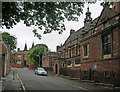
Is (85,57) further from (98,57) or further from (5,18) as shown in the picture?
(5,18)

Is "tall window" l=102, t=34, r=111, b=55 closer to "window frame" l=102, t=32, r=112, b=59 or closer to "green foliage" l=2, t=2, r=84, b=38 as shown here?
"window frame" l=102, t=32, r=112, b=59

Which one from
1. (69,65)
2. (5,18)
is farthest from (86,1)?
(69,65)

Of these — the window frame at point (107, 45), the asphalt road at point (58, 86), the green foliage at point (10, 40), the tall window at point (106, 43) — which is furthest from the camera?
the green foliage at point (10, 40)

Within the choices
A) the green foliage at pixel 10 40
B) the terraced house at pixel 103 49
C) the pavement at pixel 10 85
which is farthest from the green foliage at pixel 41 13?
the green foliage at pixel 10 40

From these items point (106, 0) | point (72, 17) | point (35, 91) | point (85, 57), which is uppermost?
point (106, 0)

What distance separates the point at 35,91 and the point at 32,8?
7.04 m

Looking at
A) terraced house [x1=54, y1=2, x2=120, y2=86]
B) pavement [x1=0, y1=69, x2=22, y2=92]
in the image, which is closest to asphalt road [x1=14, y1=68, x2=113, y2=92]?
pavement [x1=0, y1=69, x2=22, y2=92]

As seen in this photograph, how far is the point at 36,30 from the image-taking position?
33.9 ft

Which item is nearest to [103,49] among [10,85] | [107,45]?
[107,45]

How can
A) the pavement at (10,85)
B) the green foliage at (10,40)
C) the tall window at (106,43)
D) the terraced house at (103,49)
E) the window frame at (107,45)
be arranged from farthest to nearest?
the green foliage at (10,40) → the tall window at (106,43) → the window frame at (107,45) → the terraced house at (103,49) → the pavement at (10,85)

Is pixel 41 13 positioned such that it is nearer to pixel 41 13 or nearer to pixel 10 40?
pixel 41 13

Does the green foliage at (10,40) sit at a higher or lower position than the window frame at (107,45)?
higher

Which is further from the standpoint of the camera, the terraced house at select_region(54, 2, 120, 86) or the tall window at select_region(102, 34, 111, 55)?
the tall window at select_region(102, 34, 111, 55)

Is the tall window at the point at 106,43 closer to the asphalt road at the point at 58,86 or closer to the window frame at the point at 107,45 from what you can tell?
the window frame at the point at 107,45
